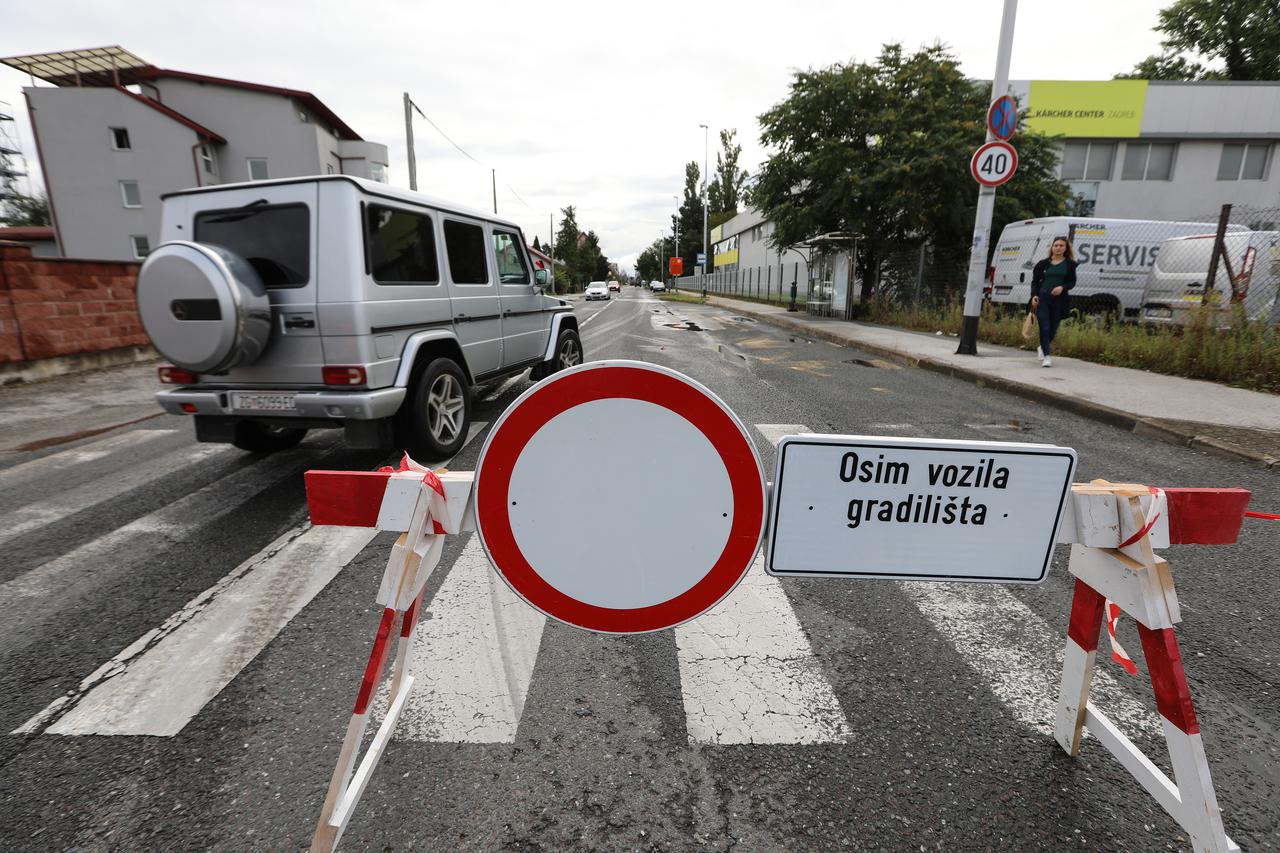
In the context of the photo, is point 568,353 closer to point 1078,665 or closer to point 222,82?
point 1078,665

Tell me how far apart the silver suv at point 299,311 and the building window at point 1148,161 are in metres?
39.2

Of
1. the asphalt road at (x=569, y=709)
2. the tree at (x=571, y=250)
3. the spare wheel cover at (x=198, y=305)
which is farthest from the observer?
the tree at (x=571, y=250)

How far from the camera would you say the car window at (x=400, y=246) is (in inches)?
175

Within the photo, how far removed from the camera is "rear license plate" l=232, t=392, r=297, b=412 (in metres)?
4.29

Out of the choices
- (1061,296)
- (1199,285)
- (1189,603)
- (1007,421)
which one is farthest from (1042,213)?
(1189,603)

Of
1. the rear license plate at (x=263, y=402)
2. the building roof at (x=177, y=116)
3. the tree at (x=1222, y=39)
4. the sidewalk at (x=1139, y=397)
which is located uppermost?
the tree at (x=1222, y=39)

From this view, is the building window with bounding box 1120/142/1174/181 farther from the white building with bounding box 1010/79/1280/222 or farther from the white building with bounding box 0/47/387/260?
the white building with bounding box 0/47/387/260

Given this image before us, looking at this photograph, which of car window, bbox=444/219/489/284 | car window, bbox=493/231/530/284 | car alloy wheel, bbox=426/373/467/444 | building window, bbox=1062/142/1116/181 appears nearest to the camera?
car alloy wheel, bbox=426/373/467/444

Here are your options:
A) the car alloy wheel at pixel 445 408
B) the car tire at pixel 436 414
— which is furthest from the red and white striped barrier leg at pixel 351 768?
the car alloy wheel at pixel 445 408

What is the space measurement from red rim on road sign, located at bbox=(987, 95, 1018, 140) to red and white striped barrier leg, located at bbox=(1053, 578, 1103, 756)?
37.2 feet

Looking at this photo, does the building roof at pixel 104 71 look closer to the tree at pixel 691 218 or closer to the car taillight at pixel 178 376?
the car taillight at pixel 178 376

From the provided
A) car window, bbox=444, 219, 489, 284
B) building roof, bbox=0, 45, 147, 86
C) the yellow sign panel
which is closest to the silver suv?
car window, bbox=444, 219, 489, 284

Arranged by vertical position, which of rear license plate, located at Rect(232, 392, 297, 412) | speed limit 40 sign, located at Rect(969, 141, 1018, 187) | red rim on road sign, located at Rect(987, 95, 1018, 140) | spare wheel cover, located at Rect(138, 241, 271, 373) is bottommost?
rear license plate, located at Rect(232, 392, 297, 412)

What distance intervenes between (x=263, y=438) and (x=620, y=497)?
4.99 m
